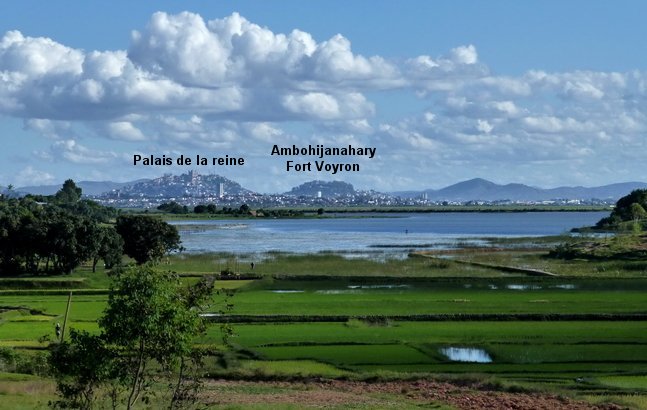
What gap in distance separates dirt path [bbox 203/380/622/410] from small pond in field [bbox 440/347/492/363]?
512 cm

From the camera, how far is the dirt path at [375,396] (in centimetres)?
3206

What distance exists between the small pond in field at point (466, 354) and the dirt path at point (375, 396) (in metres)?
5.12

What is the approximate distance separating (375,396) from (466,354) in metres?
9.46

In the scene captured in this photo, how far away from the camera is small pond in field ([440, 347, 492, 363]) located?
40719mm

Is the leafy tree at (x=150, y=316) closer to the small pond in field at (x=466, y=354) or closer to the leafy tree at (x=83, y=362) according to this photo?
the leafy tree at (x=83, y=362)

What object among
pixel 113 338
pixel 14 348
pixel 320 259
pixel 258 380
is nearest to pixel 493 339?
pixel 258 380

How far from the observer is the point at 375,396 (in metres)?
34.0

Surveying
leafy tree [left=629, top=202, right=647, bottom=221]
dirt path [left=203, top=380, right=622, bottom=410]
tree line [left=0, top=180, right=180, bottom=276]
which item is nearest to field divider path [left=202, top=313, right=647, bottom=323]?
dirt path [left=203, top=380, right=622, bottom=410]

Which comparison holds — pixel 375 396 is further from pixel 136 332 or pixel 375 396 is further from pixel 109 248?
pixel 109 248

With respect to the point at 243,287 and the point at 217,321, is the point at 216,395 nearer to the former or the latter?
the point at 217,321

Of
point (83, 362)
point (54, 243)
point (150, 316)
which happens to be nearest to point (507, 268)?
point (54, 243)

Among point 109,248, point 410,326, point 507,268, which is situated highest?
point 109,248

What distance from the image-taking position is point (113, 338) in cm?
2373

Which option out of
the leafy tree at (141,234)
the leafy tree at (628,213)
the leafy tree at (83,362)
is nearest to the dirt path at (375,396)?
the leafy tree at (83,362)
